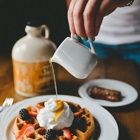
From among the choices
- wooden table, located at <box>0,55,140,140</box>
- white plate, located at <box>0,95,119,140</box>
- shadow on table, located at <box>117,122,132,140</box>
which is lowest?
wooden table, located at <box>0,55,140,140</box>

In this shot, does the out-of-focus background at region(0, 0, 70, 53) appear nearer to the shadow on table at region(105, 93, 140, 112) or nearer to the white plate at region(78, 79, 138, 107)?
the white plate at region(78, 79, 138, 107)

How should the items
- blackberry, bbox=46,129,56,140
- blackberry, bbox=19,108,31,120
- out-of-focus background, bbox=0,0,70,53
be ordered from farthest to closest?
out-of-focus background, bbox=0,0,70,53 → blackberry, bbox=19,108,31,120 → blackberry, bbox=46,129,56,140

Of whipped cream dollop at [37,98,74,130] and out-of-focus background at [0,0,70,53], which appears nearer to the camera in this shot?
whipped cream dollop at [37,98,74,130]

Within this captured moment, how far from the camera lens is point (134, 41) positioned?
169cm

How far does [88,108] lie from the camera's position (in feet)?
3.87

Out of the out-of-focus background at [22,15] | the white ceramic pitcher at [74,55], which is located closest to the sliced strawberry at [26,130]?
the white ceramic pitcher at [74,55]

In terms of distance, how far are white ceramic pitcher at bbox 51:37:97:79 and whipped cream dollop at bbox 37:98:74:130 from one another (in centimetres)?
15

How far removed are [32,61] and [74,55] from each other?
1.05 feet

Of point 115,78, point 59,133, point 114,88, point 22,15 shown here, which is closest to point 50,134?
point 59,133

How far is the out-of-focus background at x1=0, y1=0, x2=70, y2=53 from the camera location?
2166 mm

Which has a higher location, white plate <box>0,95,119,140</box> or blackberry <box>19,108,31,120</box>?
blackberry <box>19,108,31,120</box>

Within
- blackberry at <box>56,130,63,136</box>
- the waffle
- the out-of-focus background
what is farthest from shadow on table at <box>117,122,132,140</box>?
the out-of-focus background

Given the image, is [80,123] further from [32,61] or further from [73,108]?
[32,61]

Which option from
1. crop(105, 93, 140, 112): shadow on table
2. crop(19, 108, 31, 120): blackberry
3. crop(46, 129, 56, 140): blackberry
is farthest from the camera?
crop(105, 93, 140, 112): shadow on table
